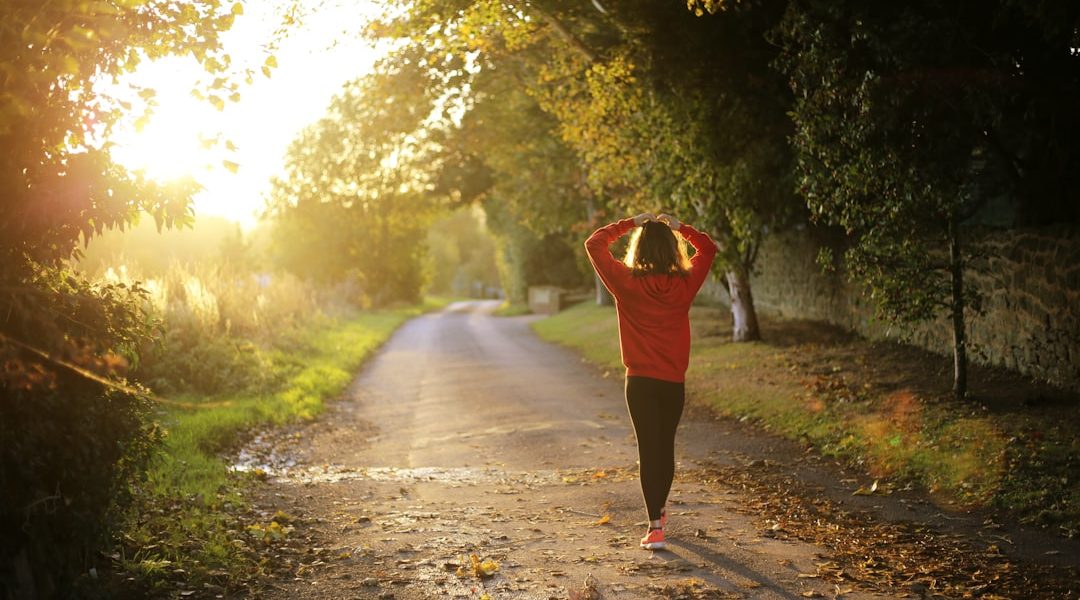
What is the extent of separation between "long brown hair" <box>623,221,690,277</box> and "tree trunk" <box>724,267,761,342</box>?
14.0 metres

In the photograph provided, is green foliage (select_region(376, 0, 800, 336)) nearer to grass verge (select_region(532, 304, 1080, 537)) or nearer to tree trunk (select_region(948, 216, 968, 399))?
grass verge (select_region(532, 304, 1080, 537))

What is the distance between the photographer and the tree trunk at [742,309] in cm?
2055

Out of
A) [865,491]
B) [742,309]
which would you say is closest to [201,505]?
[865,491]

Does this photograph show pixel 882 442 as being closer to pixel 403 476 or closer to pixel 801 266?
pixel 403 476

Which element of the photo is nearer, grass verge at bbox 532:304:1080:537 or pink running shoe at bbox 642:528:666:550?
pink running shoe at bbox 642:528:666:550

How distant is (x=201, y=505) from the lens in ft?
25.7

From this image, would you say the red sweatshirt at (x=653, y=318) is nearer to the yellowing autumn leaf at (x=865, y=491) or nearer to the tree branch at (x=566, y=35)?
the yellowing autumn leaf at (x=865, y=491)

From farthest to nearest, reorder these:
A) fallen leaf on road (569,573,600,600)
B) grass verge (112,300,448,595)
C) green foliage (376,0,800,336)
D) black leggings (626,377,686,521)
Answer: green foliage (376,0,800,336) < black leggings (626,377,686,521) < grass verge (112,300,448,595) < fallen leaf on road (569,573,600,600)

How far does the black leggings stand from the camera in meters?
6.68

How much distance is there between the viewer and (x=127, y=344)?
Result: 5746mm

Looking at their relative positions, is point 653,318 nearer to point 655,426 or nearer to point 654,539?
point 655,426

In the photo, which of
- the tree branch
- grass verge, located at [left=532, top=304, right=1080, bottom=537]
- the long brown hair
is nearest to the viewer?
the long brown hair

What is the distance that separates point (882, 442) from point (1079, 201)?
16.0ft

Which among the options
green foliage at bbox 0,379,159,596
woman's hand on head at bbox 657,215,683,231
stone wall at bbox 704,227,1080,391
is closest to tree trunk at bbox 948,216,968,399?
stone wall at bbox 704,227,1080,391
